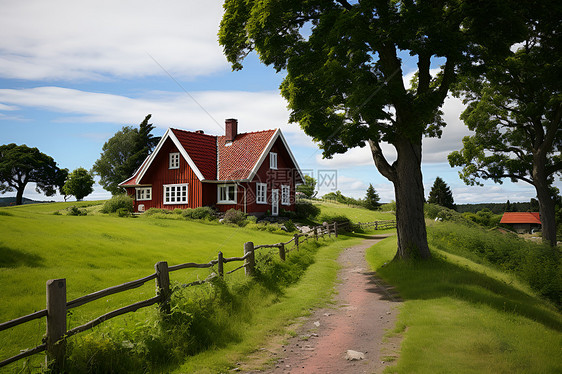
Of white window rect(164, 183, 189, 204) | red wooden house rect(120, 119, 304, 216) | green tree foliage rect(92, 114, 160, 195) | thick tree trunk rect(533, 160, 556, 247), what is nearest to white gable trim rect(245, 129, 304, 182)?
red wooden house rect(120, 119, 304, 216)

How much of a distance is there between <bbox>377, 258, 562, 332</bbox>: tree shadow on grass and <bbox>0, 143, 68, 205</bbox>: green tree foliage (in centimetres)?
7554

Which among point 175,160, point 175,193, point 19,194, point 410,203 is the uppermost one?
point 175,160

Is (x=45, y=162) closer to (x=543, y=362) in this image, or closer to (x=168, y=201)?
(x=168, y=201)

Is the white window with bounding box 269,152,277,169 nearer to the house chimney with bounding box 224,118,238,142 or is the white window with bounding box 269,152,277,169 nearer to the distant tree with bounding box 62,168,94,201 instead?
the house chimney with bounding box 224,118,238,142

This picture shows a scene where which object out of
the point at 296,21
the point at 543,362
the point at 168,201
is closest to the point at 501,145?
the point at 296,21

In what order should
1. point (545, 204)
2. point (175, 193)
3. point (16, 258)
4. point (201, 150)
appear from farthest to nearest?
point (201, 150) < point (175, 193) < point (545, 204) < point (16, 258)

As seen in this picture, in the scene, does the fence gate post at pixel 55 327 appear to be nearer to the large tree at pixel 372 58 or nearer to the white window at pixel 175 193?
the large tree at pixel 372 58

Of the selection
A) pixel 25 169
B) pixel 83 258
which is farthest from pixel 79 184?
pixel 83 258

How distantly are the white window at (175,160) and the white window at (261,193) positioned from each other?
301 inches

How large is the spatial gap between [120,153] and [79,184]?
12511mm

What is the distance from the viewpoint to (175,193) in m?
34.8

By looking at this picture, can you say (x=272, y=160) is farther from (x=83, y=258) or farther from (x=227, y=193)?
(x=83, y=258)

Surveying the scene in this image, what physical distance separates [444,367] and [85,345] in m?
5.71

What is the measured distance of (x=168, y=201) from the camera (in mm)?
35125
